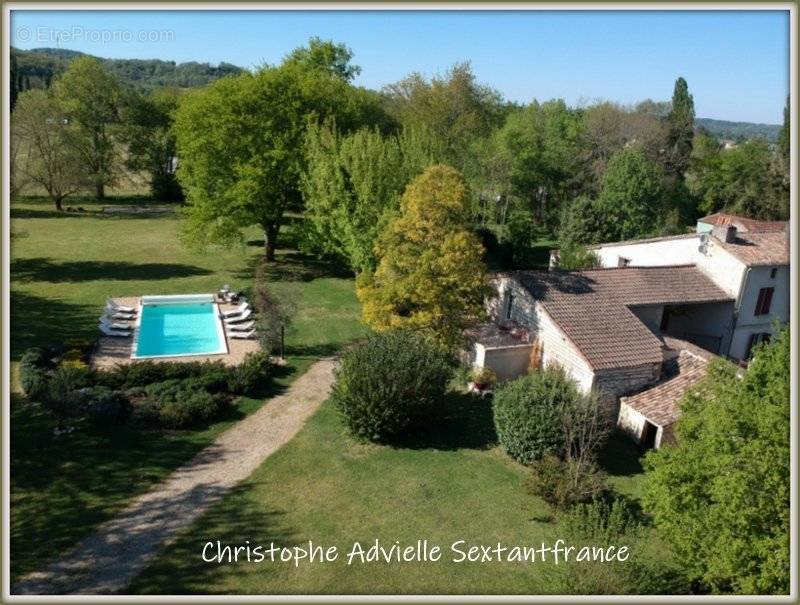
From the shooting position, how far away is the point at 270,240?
4194 cm

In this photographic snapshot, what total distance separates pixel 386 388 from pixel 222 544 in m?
7.12

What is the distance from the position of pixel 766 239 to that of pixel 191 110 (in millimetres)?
33253

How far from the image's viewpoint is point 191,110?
126 ft

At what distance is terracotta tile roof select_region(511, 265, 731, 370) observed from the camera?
924 inches

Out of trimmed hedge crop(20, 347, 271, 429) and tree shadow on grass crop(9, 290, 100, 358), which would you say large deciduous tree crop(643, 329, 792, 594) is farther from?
tree shadow on grass crop(9, 290, 100, 358)

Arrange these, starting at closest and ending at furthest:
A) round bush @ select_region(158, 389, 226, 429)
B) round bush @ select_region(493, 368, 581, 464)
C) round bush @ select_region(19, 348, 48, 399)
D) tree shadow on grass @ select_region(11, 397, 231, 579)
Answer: tree shadow on grass @ select_region(11, 397, 231, 579), round bush @ select_region(493, 368, 581, 464), round bush @ select_region(158, 389, 226, 429), round bush @ select_region(19, 348, 48, 399)

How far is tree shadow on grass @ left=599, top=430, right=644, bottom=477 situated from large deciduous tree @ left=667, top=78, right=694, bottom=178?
46.7 m

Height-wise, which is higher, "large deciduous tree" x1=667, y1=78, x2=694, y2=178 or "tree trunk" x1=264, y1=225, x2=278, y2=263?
"large deciduous tree" x1=667, y1=78, x2=694, y2=178

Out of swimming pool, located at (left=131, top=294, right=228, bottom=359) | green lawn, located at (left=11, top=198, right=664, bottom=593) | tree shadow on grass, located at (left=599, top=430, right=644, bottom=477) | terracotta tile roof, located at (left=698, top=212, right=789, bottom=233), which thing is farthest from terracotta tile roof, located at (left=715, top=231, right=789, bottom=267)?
swimming pool, located at (left=131, top=294, right=228, bottom=359)

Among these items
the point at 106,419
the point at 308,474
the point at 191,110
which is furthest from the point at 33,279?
the point at 308,474

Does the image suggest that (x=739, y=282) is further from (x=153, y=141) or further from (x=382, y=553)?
(x=153, y=141)

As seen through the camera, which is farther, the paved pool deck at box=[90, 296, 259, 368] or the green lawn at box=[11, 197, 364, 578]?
the paved pool deck at box=[90, 296, 259, 368]

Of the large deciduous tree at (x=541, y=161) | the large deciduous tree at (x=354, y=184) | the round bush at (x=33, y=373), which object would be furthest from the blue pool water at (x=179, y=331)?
the large deciduous tree at (x=541, y=161)

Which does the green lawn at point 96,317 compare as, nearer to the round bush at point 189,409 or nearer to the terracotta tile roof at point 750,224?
the round bush at point 189,409
